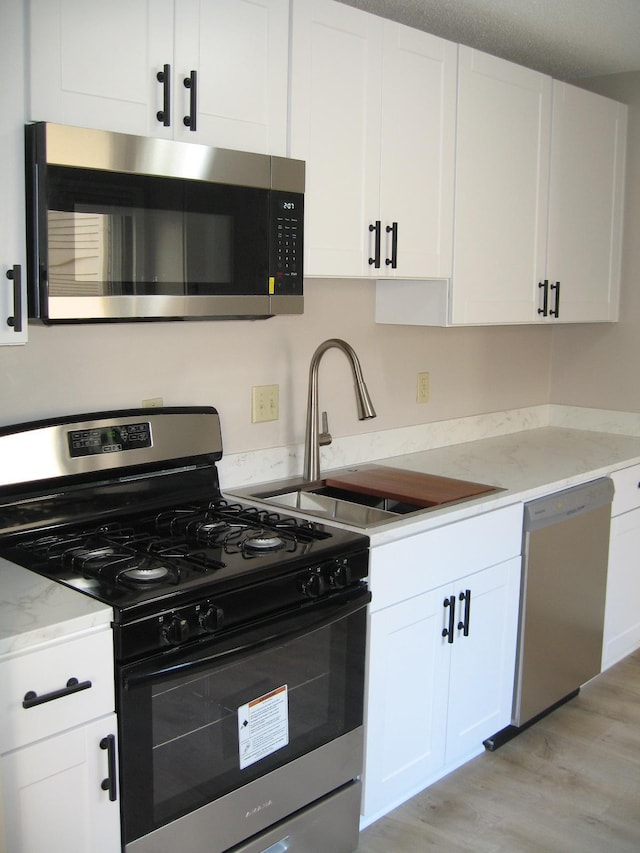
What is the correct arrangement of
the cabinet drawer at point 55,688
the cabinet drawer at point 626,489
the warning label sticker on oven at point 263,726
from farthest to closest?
the cabinet drawer at point 626,489
the warning label sticker on oven at point 263,726
the cabinet drawer at point 55,688

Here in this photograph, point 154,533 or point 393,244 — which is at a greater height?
point 393,244

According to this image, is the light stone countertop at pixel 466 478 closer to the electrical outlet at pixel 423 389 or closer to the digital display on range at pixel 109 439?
the electrical outlet at pixel 423 389

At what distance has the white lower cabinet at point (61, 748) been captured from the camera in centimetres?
158

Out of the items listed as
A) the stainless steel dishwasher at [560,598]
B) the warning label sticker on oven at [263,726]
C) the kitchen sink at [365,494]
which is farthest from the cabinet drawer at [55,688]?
the stainless steel dishwasher at [560,598]

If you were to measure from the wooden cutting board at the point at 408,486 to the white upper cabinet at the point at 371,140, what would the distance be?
25.0 inches

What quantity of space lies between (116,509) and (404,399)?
1.36 meters

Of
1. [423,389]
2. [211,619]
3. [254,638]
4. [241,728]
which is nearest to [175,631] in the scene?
[211,619]

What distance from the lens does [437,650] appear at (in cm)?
258

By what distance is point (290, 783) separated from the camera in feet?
7.04

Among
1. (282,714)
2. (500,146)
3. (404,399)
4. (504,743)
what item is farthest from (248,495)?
(500,146)

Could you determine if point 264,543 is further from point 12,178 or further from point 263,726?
point 12,178

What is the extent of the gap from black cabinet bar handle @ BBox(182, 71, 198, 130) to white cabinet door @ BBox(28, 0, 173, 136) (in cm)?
6

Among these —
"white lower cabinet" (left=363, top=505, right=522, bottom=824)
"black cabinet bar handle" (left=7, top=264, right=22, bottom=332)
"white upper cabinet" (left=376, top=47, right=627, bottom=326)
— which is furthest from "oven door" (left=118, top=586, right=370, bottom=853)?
"white upper cabinet" (left=376, top=47, right=627, bottom=326)

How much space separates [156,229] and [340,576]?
903 millimetres
